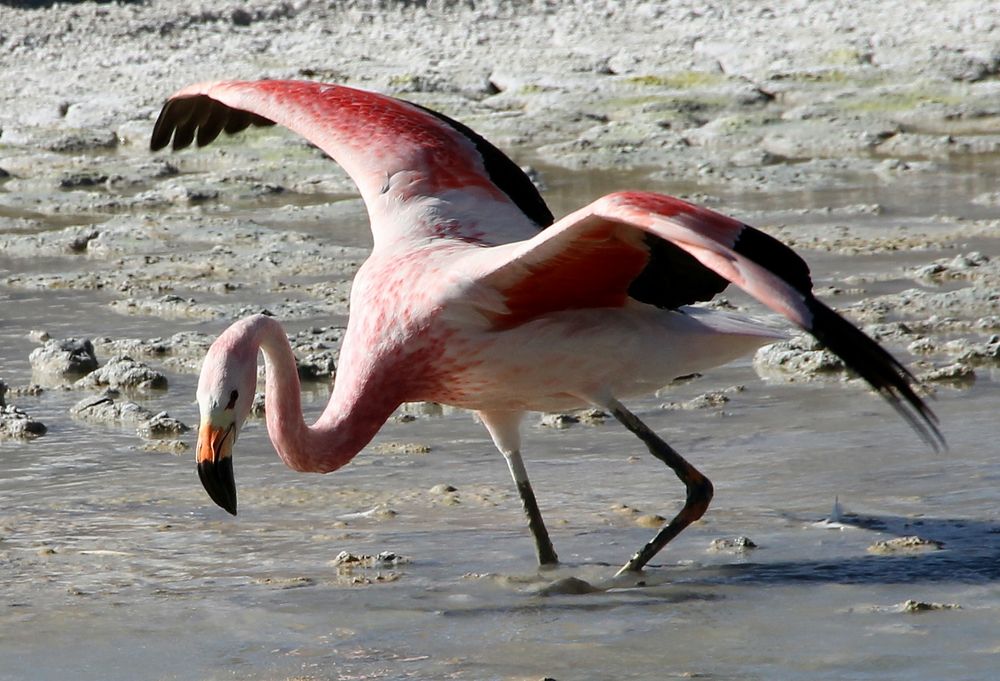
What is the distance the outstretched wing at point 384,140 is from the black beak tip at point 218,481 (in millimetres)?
1456

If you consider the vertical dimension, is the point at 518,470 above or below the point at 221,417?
below

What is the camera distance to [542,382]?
16.5ft

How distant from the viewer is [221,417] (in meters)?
4.48

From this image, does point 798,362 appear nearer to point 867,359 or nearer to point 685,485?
point 685,485

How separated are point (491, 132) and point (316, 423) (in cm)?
941

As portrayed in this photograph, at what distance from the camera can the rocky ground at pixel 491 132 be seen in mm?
8148

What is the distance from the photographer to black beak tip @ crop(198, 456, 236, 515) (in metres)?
4.49

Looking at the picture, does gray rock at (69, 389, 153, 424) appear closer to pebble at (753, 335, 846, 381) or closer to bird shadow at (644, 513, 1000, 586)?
pebble at (753, 335, 846, 381)

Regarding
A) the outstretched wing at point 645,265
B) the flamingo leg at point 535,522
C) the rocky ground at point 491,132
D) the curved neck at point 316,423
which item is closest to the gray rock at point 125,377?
the rocky ground at point 491,132

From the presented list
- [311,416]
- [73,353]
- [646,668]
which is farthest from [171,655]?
[73,353]

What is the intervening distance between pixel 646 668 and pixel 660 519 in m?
1.30

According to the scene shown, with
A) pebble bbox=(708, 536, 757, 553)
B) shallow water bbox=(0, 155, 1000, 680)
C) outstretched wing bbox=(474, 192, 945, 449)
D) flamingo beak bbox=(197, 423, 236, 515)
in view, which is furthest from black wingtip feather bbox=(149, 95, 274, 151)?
pebble bbox=(708, 536, 757, 553)

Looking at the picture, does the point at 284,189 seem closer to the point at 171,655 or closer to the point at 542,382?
the point at 542,382

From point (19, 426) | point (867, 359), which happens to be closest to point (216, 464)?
point (867, 359)
